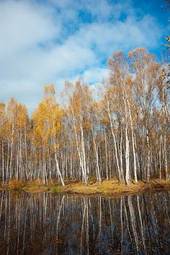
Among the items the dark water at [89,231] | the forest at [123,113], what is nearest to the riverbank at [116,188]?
the forest at [123,113]

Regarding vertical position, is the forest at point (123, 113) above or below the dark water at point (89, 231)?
above

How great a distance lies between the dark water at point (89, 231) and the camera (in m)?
9.60

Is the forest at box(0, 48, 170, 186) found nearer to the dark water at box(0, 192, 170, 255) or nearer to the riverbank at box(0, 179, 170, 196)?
the riverbank at box(0, 179, 170, 196)

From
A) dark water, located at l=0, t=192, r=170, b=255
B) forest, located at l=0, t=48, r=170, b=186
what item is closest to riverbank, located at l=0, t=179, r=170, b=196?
forest, located at l=0, t=48, r=170, b=186

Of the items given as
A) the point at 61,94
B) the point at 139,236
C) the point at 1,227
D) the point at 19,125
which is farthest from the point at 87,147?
the point at 139,236

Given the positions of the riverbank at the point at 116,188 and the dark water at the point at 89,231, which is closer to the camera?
the dark water at the point at 89,231

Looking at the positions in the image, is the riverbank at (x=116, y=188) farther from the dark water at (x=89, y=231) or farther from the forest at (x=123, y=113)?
the dark water at (x=89, y=231)

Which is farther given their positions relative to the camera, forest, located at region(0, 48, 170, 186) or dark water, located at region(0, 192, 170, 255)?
forest, located at region(0, 48, 170, 186)

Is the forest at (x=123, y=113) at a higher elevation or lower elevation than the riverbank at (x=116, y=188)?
higher

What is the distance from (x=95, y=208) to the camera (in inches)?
731

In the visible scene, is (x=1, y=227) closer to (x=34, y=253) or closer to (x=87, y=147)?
(x=34, y=253)

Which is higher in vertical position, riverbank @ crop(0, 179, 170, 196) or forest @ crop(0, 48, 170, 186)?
forest @ crop(0, 48, 170, 186)

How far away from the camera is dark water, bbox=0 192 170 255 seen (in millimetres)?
9602

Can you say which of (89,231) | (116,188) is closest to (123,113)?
(116,188)
